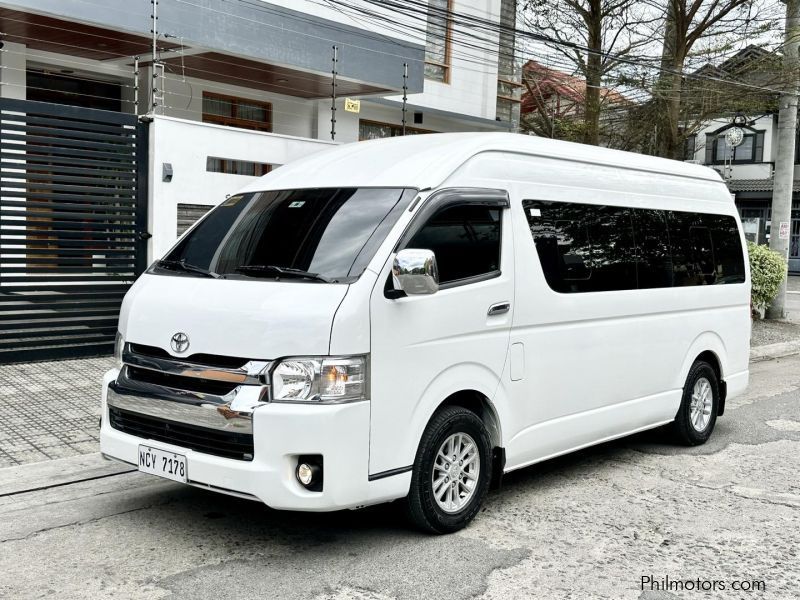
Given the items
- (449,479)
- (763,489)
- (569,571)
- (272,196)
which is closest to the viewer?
(569,571)

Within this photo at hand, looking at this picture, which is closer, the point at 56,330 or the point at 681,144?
the point at 56,330

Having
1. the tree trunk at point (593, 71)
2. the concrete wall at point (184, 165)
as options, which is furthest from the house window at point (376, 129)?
the concrete wall at point (184, 165)

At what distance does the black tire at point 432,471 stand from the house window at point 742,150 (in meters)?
38.1

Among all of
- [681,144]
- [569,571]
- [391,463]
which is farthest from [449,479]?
[681,144]

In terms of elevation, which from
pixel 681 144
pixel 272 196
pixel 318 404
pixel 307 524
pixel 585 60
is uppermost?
pixel 585 60

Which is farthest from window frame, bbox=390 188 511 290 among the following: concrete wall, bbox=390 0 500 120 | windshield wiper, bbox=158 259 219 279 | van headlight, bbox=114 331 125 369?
concrete wall, bbox=390 0 500 120

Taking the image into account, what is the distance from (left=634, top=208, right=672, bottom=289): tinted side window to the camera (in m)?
6.73

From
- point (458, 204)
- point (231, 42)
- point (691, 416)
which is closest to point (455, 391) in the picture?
point (458, 204)

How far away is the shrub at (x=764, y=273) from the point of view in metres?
16.2

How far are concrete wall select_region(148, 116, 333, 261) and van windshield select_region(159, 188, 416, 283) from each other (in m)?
4.73

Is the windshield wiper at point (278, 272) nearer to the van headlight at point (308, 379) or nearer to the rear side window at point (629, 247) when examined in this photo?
the van headlight at point (308, 379)

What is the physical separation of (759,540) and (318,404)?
2.77 m

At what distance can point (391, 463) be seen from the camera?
15.3ft

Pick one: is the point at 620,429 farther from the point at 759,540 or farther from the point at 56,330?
the point at 56,330
